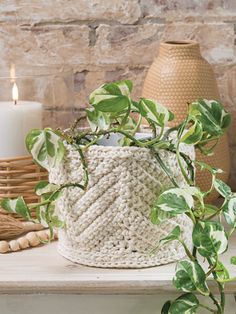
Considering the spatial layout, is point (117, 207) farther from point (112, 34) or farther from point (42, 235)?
point (112, 34)

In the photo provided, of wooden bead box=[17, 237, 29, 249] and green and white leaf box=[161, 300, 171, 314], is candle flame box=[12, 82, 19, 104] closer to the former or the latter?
wooden bead box=[17, 237, 29, 249]

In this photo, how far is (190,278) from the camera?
32.1 inches

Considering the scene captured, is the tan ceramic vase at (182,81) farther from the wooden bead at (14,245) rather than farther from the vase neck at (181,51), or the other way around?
the wooden bead at (14,245)

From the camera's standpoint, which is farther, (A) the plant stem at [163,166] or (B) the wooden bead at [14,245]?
(B) the wooden bead at [14,245]

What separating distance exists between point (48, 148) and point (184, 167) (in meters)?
0.19

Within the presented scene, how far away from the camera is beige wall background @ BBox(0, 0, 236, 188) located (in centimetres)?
125

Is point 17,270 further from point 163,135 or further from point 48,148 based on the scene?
point 163,135

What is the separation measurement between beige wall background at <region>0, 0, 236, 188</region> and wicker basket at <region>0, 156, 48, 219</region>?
0.29 m

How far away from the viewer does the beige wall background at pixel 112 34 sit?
125cm

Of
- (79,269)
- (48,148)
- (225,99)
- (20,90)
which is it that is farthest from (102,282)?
(225,99)

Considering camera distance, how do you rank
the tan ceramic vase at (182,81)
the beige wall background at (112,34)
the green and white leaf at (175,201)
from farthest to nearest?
the beige wall background at (112,34) < the tan ceramic vase at (182,81) < the green and white leaf at (175,201)

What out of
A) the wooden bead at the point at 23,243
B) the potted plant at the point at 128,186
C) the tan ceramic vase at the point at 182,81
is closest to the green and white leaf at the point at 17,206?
the potted plant at the point at 128,186

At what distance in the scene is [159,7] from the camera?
4.10ft

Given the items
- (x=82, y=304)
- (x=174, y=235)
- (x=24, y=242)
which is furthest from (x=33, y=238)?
(x=174, y=235)
